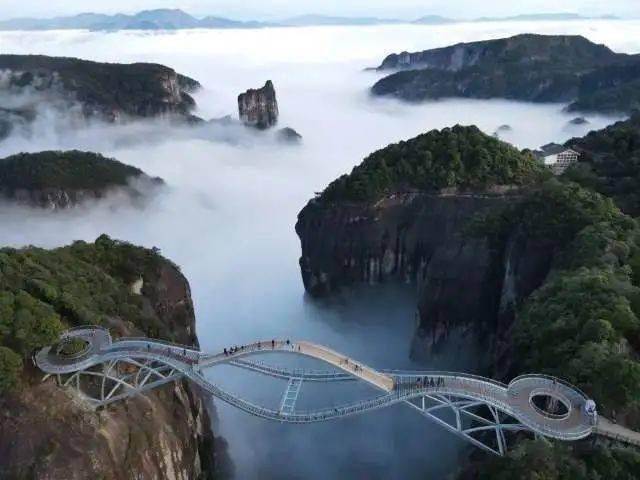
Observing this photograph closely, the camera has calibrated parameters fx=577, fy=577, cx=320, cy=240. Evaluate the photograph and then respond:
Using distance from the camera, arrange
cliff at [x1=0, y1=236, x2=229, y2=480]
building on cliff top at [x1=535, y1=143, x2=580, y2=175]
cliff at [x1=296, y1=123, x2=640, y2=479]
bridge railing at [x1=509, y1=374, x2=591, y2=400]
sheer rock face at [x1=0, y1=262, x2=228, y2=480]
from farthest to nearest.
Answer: building on cliff top at [x1=535, y1=143, x2=580, y2=175] → bridge railing at [x1=509, y1=374, x2=591, y2=400] → cliff at [x1=296, y1=123, x2=640, y2=479] → cliff at [x1=0, y1=236, x2=229, y2=480] → sheer rock face at [x1=0, y1=262, x2=228, y2=480]

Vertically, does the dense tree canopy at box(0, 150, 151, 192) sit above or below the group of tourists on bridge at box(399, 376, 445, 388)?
below

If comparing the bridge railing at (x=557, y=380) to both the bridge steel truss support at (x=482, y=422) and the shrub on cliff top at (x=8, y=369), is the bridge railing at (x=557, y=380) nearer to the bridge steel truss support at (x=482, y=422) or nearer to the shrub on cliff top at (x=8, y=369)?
the bridge steel truss support at (x=482, y=422)

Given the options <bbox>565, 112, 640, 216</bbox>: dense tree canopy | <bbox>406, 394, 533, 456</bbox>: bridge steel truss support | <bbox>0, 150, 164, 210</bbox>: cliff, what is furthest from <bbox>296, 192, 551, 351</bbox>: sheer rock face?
<bbox>0, 150, 164, 210</bbox>: cliff

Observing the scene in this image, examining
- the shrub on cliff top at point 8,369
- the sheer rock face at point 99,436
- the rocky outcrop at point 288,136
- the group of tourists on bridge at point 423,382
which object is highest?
the shrub on cliff top at point 8,369

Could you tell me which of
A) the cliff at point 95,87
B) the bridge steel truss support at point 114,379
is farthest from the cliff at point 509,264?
the cliff at point 95,87

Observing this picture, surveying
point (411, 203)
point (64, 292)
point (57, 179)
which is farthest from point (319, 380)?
point (57, 179)

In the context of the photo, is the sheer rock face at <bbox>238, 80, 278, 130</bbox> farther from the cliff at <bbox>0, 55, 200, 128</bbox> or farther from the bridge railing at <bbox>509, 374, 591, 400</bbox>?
the bridge railing at <bbox>509, 374, 591, 400</bbox>

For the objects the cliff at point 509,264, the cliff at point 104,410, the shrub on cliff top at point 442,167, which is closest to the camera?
the cliff at point 104,410
